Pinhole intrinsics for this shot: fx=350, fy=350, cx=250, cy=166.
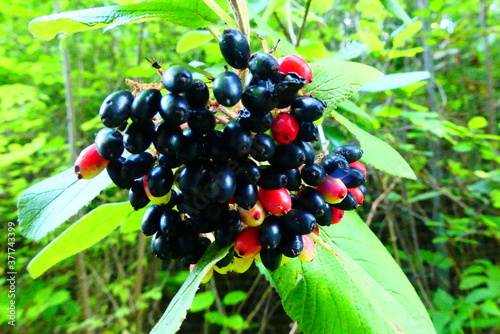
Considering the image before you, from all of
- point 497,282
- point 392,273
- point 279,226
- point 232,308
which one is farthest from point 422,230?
point 279,226

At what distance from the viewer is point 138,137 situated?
41 centimetres

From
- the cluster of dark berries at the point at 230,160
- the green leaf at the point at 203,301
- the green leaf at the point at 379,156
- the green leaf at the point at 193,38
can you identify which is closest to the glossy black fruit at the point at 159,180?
the cluster of dark berries at the point at 230,160

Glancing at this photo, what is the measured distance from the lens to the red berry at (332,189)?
1.58 feet

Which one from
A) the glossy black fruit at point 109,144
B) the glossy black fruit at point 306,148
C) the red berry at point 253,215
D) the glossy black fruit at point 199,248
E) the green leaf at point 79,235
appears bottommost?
the green leaf at point 79,235

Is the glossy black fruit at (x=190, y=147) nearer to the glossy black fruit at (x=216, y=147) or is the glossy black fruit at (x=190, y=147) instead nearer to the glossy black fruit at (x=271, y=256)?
the glossy black fruit at (x=216, y=147)

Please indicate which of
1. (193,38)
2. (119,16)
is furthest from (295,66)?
(193,38)

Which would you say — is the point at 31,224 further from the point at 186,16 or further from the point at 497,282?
the point at 497,282

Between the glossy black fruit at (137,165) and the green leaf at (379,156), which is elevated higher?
the green leaf at (379,156)

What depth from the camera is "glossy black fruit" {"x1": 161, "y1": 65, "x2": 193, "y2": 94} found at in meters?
0.39

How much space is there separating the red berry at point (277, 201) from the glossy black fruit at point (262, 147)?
0.05 meters

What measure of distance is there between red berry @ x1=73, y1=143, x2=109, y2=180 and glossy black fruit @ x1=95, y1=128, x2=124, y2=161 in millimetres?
38

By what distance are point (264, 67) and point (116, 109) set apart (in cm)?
18

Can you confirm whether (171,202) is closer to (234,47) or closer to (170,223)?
(170,223)

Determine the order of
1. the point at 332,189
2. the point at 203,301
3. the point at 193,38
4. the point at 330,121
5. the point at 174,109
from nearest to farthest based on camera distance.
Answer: the point at 174,109 → the point at 332,189 → the point at 193,38 → the point at 330,121 → the point at 203,301
